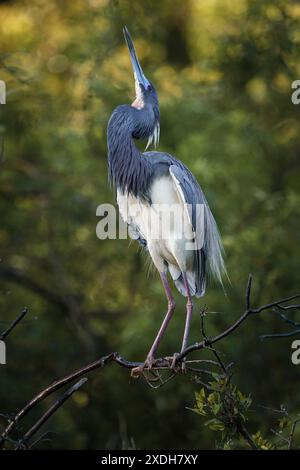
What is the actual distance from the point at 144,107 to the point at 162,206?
2.52 feet

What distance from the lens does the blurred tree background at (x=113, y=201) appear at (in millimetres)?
8969

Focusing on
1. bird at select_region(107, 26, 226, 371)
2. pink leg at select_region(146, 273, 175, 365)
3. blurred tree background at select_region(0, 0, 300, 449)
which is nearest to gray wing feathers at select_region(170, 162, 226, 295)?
bird at select_region(107, 26, 226, 371)

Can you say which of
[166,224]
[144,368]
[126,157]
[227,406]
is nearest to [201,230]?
[166,224]

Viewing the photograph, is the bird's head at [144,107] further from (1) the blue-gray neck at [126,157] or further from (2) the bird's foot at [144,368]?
(2) the bird's foot at [144,368]

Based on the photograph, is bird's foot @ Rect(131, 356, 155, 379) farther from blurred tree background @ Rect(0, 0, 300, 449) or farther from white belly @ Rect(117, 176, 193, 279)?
blurred tree background @ Rect(0, 0, 300, 449)

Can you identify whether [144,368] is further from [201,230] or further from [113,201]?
[113,201]

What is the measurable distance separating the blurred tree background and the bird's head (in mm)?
2624

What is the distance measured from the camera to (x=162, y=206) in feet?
18.6

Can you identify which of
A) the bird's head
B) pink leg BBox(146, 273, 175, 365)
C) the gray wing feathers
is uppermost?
the bird's head

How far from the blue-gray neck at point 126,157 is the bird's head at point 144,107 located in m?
0.07

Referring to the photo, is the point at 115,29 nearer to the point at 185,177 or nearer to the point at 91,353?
the point at 91,353

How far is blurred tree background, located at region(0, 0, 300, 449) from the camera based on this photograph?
8.97m

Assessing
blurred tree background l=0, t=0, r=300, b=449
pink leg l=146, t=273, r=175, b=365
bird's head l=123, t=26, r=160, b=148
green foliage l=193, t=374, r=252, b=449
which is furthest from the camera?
blurred tree background l=0, t=0, r=300, b=449

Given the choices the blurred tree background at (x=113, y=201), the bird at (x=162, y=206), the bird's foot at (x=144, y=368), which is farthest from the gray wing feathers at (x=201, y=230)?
the blurred tree background at (x=113, y=201)
